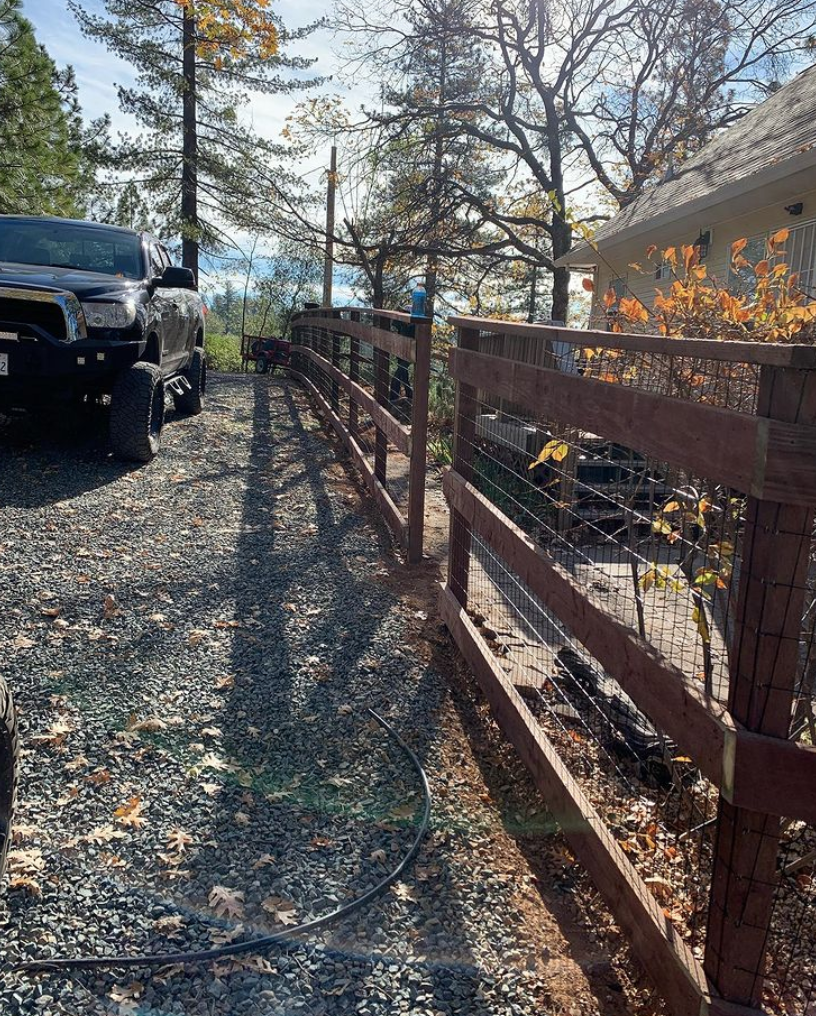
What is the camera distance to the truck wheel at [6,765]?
87.4 inches

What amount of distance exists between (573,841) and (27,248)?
701 cm

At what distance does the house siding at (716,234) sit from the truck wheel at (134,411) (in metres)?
4.05

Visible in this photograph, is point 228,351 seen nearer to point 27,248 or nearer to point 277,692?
point 27,248

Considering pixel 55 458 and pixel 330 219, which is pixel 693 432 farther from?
pixel 330 219

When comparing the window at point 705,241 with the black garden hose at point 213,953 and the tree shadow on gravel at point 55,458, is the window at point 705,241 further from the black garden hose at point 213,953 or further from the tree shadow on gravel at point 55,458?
the black garden hose at point 213,953

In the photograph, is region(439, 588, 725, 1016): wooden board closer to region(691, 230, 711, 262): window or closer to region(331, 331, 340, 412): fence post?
region(331, 331, 340, 412): fence post

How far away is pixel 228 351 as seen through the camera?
35.3 m

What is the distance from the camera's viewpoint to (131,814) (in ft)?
8.93

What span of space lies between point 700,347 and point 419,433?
11.5 feet

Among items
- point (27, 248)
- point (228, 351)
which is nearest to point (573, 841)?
point (27, 248)

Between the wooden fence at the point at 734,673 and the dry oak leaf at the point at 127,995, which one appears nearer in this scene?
the wooden fence at the point at 734,673

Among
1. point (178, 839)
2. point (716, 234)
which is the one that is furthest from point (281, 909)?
point (716, 234)

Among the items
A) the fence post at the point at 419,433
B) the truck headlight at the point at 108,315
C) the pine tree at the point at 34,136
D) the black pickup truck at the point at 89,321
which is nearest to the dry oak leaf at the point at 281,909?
the fence post at the point at 419,433

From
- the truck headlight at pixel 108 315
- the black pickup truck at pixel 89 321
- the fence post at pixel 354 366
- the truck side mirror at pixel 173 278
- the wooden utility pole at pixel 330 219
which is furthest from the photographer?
the wooden utility pole at pixel 330 219
